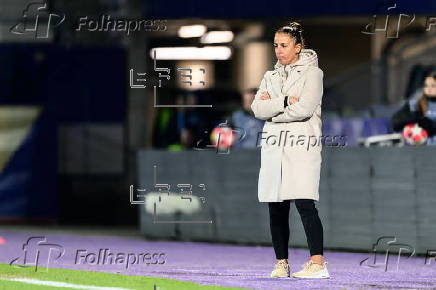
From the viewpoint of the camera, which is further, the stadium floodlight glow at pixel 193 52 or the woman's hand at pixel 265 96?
the stadium floodlight glow at pixel 193 52

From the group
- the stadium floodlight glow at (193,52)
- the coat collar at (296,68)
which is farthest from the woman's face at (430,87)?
the stadium floodlight glow at (193,52)

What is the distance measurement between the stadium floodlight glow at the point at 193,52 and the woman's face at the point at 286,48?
13.6 metres

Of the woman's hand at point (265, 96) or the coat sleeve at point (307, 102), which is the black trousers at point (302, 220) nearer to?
the coat sleeve at point (307, 102)

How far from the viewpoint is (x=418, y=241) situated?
44.9 feet

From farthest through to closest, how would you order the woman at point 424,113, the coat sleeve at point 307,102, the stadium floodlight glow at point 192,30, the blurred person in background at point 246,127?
the stadium floodlight glow at point 192,30 → the blurred person in background at point 246,127 → the woman at point 424,113 → the coat sleeve at point 307,102

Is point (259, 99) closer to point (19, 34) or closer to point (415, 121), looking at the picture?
point (415, 121)

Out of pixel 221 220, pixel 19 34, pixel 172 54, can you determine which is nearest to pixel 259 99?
pixel 221 220

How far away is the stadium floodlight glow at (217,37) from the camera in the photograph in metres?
Result: 23.5

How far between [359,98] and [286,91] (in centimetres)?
1198

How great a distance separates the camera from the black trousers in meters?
10.0

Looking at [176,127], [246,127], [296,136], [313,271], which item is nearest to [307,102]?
[296,136]

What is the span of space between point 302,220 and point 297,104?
2.83 feet

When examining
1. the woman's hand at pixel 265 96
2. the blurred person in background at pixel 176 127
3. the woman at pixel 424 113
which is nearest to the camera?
the woman's hand at pixel 265 96

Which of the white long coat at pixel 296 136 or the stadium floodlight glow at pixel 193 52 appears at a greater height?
the stadium floodlight glow at pixel 193 52
